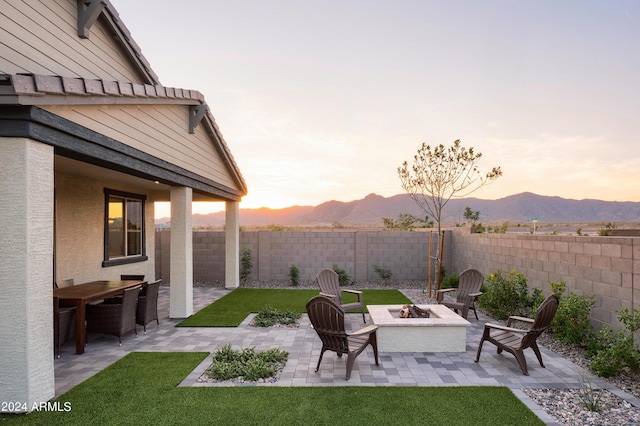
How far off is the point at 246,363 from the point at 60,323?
9.01 ft

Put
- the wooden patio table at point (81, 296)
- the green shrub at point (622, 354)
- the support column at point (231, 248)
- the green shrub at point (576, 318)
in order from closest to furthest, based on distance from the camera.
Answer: the green shrub at point (622, 354)
the green shrub at point (576, 318)
the wooden patio table at point (81, 296)
the support column at point (231, 248)

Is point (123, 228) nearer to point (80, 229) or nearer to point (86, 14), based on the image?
point (80, 229)

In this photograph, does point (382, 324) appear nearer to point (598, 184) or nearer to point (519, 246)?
point (519, 246)

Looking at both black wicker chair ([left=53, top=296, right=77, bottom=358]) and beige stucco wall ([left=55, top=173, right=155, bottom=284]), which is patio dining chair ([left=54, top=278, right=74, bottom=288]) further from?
black wicker chair ([left=53, top=296, right=77, bottom=358])

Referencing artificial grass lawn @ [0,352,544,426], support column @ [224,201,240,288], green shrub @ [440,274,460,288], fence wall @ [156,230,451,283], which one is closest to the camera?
artificial grass lawn @ [0,352,544,426]

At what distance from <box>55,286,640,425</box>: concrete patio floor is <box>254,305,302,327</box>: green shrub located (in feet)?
0.76

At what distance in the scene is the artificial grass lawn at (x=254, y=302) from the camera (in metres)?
7.10

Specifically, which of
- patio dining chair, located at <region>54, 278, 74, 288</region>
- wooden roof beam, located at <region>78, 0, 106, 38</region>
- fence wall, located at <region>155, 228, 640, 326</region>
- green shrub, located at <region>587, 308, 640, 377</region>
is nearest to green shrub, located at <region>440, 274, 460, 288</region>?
fence wall, located at <region>155, 228, 640, 326</region>

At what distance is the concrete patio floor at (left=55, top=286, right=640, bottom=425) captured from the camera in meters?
4.13

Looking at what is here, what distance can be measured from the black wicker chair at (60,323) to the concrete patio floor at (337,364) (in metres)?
0.24

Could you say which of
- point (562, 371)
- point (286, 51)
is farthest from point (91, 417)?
point (286, 51)

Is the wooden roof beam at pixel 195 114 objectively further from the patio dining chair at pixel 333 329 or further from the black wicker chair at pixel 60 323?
the patio dining chair at pixel 333 329

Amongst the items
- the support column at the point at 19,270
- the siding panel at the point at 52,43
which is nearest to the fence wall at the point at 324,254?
the siding panel at the point at 52,43

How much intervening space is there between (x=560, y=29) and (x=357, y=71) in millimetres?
5274
